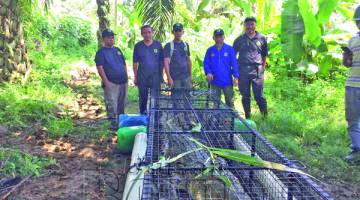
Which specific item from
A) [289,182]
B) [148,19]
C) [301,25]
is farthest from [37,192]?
[301,25]

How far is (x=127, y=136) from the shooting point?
17.9 feet

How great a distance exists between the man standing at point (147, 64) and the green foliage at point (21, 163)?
2.28m

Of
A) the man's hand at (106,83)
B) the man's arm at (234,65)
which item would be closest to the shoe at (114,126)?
the man's hand at (106,83)

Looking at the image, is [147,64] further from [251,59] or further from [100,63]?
[251,59]

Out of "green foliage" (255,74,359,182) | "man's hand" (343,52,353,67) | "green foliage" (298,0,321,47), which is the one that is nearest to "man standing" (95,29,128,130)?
"green foliage" (255,74,359,182)

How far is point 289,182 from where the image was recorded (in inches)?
118

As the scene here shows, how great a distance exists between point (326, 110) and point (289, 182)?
5.24 m

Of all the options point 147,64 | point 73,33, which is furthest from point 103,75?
point 73,33

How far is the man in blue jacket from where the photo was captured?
6789mm

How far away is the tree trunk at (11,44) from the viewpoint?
7992 millimetres

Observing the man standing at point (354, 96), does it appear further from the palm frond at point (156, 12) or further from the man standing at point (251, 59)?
the palm frond at point (156, 12)

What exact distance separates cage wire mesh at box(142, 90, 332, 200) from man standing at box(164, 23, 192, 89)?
204cm

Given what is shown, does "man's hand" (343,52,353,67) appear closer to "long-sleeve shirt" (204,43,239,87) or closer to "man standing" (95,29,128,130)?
"long-sleeve shirt" (204,43,239,87)

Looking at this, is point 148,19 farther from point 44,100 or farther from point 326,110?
point 326,110
